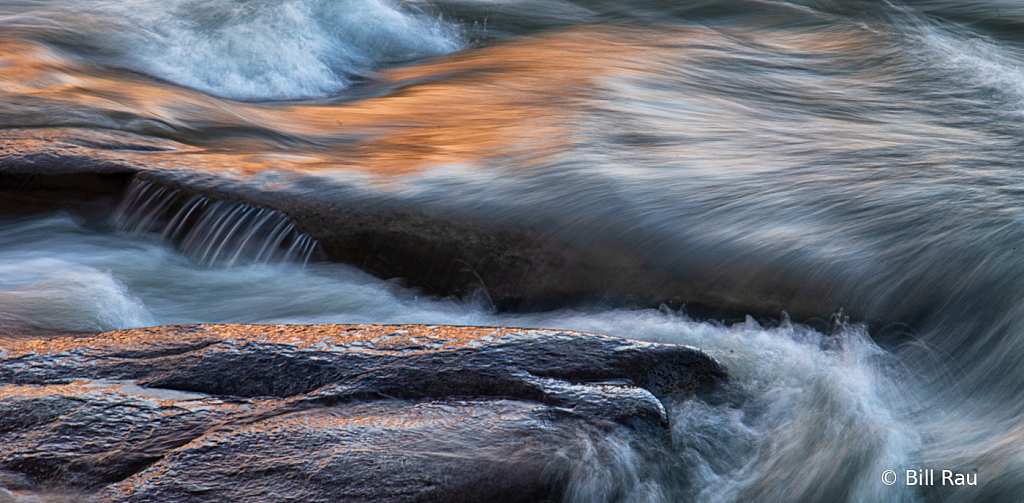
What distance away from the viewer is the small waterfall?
4.10m

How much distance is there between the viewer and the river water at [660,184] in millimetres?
3076

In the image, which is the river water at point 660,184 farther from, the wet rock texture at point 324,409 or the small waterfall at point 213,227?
the wet rock texture at point 324,409

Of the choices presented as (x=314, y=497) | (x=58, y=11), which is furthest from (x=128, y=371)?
(x=58, y=11)

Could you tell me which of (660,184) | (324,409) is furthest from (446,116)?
(324,409)

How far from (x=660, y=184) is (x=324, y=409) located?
256cm

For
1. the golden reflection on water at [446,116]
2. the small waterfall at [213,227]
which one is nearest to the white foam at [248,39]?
the golden reflection on water at [446,116]

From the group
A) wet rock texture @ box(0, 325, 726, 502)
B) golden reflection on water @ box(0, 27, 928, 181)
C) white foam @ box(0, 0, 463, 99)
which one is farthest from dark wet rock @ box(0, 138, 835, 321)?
white foam @ box(0, 0, 463, 99)

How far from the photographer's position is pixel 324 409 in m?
2.50

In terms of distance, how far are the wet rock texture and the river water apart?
0.23 meters

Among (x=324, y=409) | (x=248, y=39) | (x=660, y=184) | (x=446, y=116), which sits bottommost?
(x=324, y=409)

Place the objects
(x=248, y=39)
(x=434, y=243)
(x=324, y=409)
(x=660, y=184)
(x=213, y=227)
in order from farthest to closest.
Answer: (x=248, y=39)
(x=660, y=184)
(x=213, y=227)
(x=434, y=243)
(x=324, y=409)

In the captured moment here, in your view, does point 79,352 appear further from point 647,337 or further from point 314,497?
point 647,337

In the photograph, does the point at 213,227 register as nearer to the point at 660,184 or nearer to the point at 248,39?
the point at 660,184

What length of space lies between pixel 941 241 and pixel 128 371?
11.9 feet
